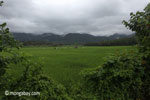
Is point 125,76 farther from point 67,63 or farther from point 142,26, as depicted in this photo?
point 67,63

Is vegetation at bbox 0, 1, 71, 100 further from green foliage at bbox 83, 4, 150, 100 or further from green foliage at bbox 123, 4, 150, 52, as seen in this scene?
green foliage at bbox 123, 4, 150, 52

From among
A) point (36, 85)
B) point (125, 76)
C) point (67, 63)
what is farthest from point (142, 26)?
point (67, 63)

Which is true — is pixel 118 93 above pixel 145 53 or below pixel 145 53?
below

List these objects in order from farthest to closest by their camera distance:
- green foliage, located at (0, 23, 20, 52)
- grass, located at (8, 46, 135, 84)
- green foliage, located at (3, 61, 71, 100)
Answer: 1. grass, located at (8, 46, 135, 84)
2. green foliage, located at (3, 61, 71, 100)
3. green foliage, located at (0, 23, 20, 52)

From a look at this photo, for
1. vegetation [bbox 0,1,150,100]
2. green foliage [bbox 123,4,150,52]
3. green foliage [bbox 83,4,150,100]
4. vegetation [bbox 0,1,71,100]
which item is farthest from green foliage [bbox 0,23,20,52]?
green foliage [bbox 123,4,150,52]

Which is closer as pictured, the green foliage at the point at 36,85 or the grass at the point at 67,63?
the green foliage at the point at 36,85

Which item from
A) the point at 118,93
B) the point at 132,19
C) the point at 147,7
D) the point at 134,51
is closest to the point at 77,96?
the point at 118,93

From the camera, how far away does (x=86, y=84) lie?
400 centimetres


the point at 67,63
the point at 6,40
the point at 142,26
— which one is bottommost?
the point at 67,63

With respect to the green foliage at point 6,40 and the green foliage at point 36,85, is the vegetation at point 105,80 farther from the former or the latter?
the green foliage at point 6,40

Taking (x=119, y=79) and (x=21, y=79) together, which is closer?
(x=21, y=79)

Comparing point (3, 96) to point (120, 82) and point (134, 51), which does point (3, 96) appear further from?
point (134, 51)

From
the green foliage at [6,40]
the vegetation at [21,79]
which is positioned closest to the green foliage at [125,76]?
the vegetation at [21,79]

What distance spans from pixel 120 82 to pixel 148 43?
1.66 meters
